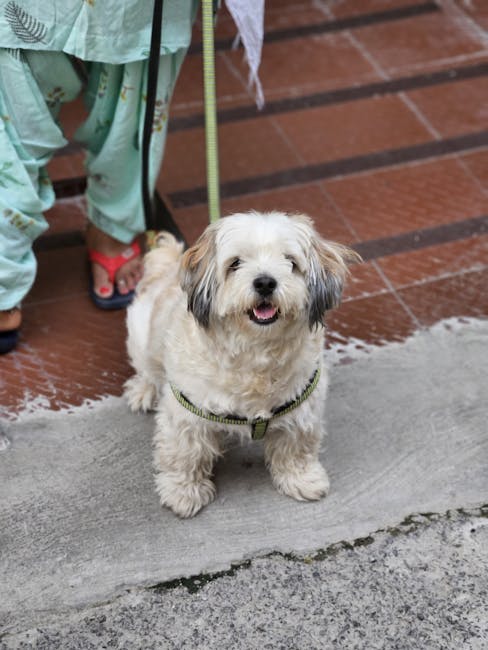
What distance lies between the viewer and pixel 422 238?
4.16 m

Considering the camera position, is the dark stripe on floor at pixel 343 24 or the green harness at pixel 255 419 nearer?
the green harness at pixel 255 419

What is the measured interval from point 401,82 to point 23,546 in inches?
130

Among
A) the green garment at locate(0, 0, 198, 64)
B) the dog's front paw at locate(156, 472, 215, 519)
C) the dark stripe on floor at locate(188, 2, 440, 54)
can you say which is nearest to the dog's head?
the dog's front paw at locate(156, 472, 215, 519)

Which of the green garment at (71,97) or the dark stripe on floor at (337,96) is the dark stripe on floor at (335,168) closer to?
the dark stripe on floor at (337,96)

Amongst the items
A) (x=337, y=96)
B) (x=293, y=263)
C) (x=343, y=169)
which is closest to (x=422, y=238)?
(x=343, y=169)

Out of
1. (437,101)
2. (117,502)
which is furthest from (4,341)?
(437,101)

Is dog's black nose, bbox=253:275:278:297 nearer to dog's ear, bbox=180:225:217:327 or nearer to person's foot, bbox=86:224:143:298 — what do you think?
dog's ear, bbox=180:225:217:327

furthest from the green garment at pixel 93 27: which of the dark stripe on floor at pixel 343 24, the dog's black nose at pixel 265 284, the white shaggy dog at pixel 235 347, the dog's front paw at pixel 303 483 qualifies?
the dark stripe on floor at pixel 343 24

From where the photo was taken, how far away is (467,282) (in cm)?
395

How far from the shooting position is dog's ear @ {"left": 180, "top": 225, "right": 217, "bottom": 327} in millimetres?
2520

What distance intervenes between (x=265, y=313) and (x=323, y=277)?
193mm

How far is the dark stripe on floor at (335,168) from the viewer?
4.34 metres

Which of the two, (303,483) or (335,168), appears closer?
(303,483)

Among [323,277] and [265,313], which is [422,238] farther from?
[265,313]
